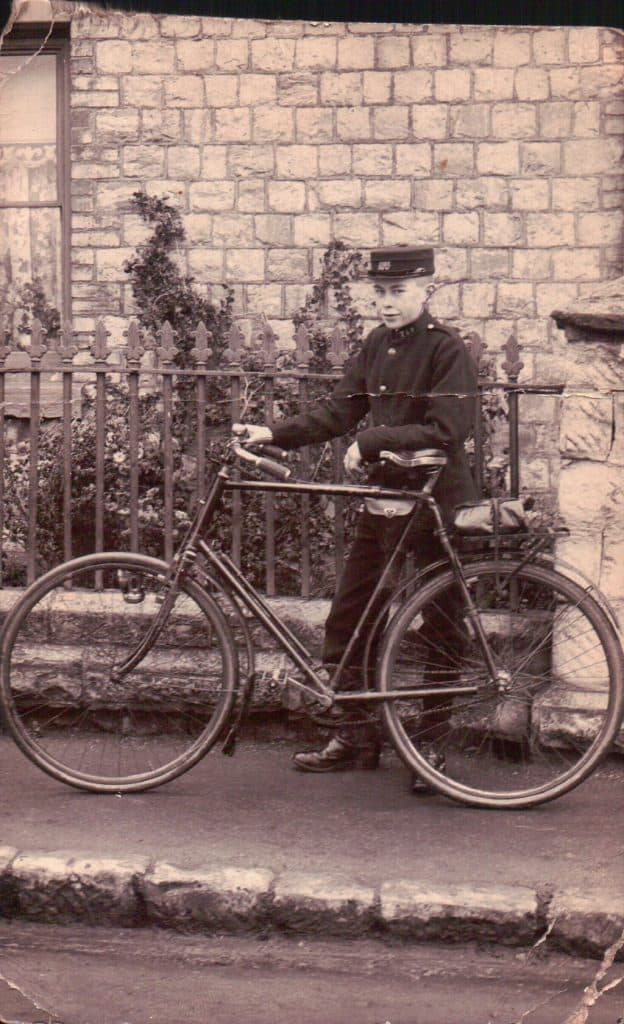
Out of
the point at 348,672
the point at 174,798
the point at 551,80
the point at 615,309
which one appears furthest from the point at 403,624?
the point at 551,80

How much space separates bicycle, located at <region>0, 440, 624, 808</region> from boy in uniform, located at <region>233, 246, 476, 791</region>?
8 cm

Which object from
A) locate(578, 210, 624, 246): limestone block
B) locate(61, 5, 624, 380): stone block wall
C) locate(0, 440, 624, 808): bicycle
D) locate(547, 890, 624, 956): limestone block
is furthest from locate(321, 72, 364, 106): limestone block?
locate(547, 890, 624, 956): limestone block

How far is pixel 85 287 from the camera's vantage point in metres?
9.81

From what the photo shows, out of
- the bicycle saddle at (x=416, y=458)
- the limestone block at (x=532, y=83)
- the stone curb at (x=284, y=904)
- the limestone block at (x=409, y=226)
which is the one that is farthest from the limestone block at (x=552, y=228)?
the stone curb at (x=284, y=904)

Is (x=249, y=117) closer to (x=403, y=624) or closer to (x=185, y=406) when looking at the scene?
(x=185, y=406)

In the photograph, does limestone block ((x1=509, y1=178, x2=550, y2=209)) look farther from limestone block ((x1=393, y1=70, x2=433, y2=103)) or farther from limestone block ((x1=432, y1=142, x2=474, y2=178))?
limestone block ((x1=393, y1=70, x2=433, y2=103))

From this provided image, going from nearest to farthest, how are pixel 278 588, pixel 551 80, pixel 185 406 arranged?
pixel 278 588 < pixel 185 406 < pixel 551 80

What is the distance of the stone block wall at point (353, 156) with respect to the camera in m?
9.49

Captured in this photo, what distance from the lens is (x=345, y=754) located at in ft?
16.6

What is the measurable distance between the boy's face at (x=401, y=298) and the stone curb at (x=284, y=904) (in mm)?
1872

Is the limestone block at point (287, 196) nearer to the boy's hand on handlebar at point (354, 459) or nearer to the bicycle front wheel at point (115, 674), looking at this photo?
the bicycle front wheel at point (115, 674)

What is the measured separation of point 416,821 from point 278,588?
5.53 ft

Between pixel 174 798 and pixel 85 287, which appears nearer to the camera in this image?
pixel 174 798

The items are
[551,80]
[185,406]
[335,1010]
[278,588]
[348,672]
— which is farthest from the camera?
[551,80]
